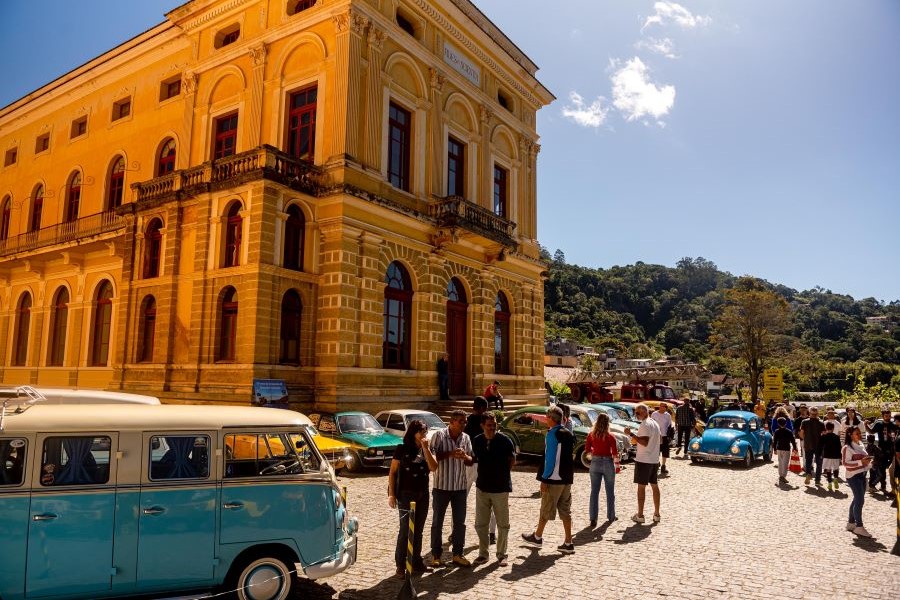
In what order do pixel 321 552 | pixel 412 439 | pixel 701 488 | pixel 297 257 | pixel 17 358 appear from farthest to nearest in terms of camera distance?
pixel 17 358, pixel 297 257, pixel 701 488, pixel 412 439, pixel 321 552

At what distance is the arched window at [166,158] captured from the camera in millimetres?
27969

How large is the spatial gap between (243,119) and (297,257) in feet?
22.6

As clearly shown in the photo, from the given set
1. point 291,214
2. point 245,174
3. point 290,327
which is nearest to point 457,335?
point 290,327

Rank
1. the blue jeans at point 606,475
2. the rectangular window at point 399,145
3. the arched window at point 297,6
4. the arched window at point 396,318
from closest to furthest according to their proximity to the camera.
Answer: the blue jeans at point 606,475, the arched window at point 396,318, the arched window at point 297,6, the rectangular window at point 399,145

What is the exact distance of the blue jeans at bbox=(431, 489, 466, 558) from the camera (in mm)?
8070

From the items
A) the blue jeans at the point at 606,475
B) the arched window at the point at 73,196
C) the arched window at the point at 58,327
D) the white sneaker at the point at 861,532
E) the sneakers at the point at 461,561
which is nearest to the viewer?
the sneakers at the point at 461,561

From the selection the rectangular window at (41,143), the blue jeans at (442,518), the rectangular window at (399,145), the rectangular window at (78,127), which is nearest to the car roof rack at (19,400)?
the blue jeans at (442,518)

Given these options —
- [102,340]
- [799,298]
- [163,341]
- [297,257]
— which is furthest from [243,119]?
[799,298]

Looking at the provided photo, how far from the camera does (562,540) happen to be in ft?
30.8

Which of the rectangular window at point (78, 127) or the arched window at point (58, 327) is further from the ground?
the rectangular window at point (78, 127)

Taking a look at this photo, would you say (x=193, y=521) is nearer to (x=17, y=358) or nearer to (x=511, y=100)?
(x=511, y=100)

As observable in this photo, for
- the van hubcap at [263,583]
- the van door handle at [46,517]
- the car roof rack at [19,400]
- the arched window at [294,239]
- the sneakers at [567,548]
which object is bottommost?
the sneakers at [567,548]

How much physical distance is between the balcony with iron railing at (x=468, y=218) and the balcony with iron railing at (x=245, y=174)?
519cm

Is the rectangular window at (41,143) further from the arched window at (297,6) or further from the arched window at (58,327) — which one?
the arched window at (297,6)
